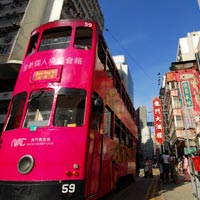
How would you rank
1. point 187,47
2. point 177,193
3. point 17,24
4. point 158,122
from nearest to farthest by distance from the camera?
point 177,193 → point 158,122 → point 17,24 → point 187,47

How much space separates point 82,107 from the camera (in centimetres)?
480

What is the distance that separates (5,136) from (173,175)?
27.9 ft

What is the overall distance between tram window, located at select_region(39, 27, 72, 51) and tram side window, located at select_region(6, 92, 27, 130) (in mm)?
1516

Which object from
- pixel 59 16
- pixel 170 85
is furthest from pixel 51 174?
pixel 170 85

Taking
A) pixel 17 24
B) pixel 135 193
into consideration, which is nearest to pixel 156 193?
pixel 135 193

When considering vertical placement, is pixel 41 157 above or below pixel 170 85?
below

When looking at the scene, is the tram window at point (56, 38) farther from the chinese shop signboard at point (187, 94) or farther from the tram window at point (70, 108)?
the chinese shop signboard at point (187, 94)

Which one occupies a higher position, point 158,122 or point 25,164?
point 158,122

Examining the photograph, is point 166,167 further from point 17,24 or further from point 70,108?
point 17,24

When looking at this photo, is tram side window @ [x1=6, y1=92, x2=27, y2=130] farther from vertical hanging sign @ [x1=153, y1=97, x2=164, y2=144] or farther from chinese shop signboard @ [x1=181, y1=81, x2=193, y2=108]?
vertical hanging sign @ [x1=153, y1=97, x2=164, y2=144]

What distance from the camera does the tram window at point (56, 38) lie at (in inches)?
230

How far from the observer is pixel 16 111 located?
5.18 m

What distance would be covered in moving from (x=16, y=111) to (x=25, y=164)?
1484mm

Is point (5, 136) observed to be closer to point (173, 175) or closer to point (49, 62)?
point (49, 62)
